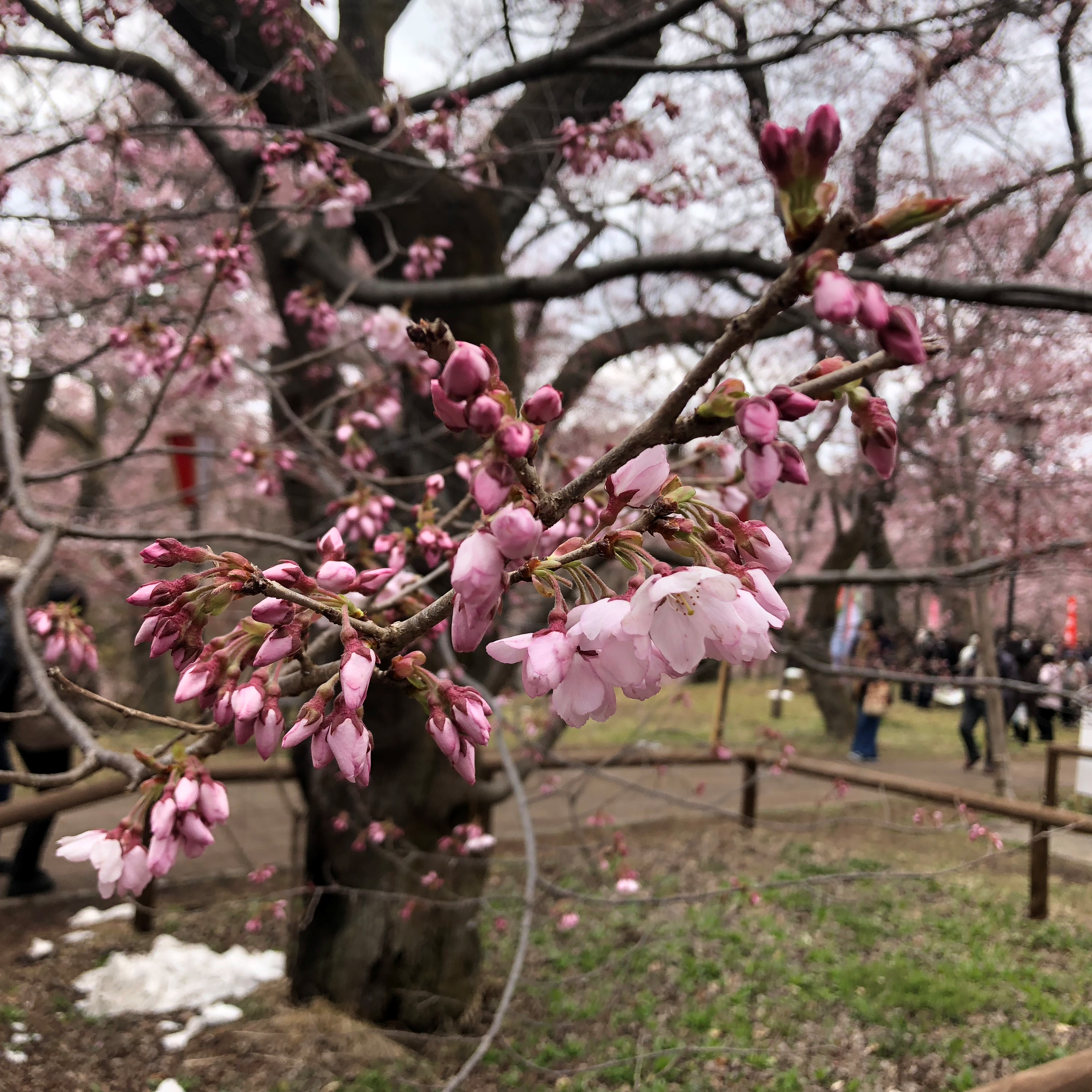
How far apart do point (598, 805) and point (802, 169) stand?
7.48 m

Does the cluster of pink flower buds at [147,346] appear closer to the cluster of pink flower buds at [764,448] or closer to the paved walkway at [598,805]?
the paved walkway at [598,805]

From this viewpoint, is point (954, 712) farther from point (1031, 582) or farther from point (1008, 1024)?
point (1008, 1024)

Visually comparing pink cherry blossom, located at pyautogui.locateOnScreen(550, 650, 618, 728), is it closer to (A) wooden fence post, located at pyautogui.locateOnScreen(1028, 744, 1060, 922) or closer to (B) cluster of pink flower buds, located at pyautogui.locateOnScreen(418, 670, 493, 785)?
(B) cluster of pink flower buds, located at pyautogui.locateOnScreen(418, 670, 493, 785)

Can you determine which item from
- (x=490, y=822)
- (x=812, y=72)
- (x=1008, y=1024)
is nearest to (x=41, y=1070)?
(x=490, y=822)

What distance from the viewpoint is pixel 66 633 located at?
2.12 meters

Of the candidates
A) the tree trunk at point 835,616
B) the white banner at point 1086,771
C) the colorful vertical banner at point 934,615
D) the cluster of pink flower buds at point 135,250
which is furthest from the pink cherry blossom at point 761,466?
the colorful vertical banner at point 934,615

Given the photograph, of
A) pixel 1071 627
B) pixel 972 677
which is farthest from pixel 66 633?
pixel 1071 627

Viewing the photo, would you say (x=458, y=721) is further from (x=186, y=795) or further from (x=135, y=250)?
(x=135, y=250)

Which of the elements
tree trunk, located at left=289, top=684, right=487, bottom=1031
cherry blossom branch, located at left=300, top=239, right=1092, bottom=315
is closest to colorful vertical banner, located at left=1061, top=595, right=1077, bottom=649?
cherry blossom branch, located at left=300, top=239, right=1092, bottom=315

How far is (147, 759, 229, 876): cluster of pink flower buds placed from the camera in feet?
3.42

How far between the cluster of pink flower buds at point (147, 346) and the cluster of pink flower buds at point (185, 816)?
1813 millimetres

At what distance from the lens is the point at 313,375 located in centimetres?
445

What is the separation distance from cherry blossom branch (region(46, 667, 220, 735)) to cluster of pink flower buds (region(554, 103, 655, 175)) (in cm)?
331

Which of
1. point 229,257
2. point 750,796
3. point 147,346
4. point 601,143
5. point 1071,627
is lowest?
point 750,796
